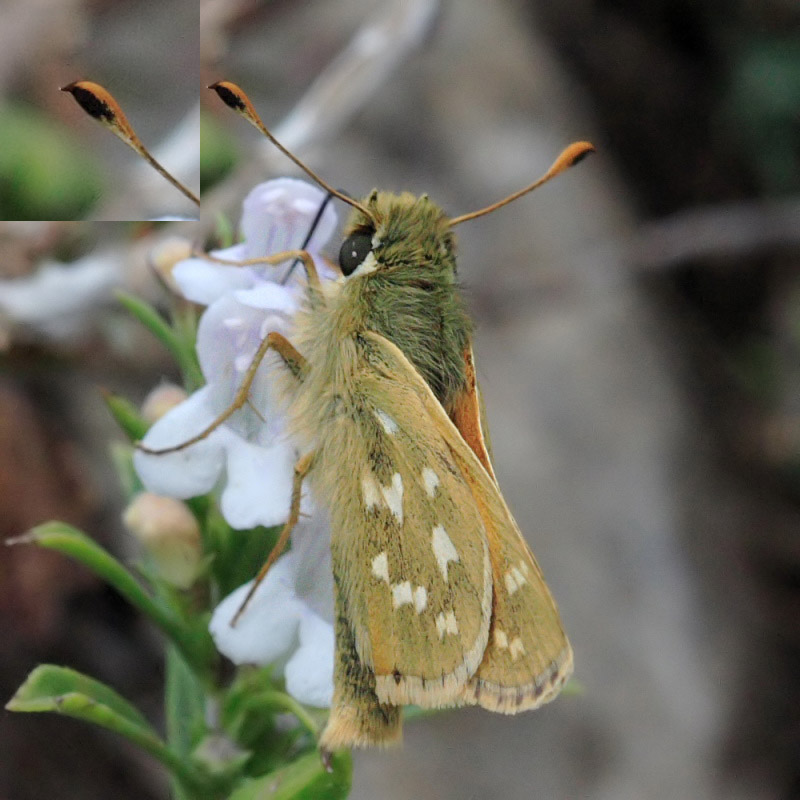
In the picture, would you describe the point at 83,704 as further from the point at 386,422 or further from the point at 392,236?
the point at 392,236

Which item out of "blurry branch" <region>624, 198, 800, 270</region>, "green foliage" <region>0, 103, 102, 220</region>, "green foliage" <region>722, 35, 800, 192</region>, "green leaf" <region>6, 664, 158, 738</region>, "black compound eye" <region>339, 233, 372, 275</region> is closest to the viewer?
"green leaf" <region>6, 664, 158, 738</region>

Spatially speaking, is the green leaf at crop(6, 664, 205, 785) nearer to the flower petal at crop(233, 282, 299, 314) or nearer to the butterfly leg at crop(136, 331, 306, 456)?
the butterfly leg at crop(136, 331, 306, 456)

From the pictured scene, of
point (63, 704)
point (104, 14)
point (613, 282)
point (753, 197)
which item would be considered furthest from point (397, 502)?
point (753, 197)

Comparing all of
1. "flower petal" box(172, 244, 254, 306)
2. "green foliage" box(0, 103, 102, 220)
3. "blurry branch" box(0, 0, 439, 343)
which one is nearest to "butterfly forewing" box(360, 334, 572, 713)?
"flower petal" box(172, 244, 254, 306)

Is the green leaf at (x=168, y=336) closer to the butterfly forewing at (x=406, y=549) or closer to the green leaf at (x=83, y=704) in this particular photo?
the butterfly forewing at (x=406, y=549)

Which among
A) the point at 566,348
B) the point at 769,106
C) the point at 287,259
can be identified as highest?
the point at 287,259

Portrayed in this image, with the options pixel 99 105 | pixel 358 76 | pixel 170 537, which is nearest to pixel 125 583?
pixel 170 537

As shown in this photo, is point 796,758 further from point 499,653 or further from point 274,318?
point 274,318
